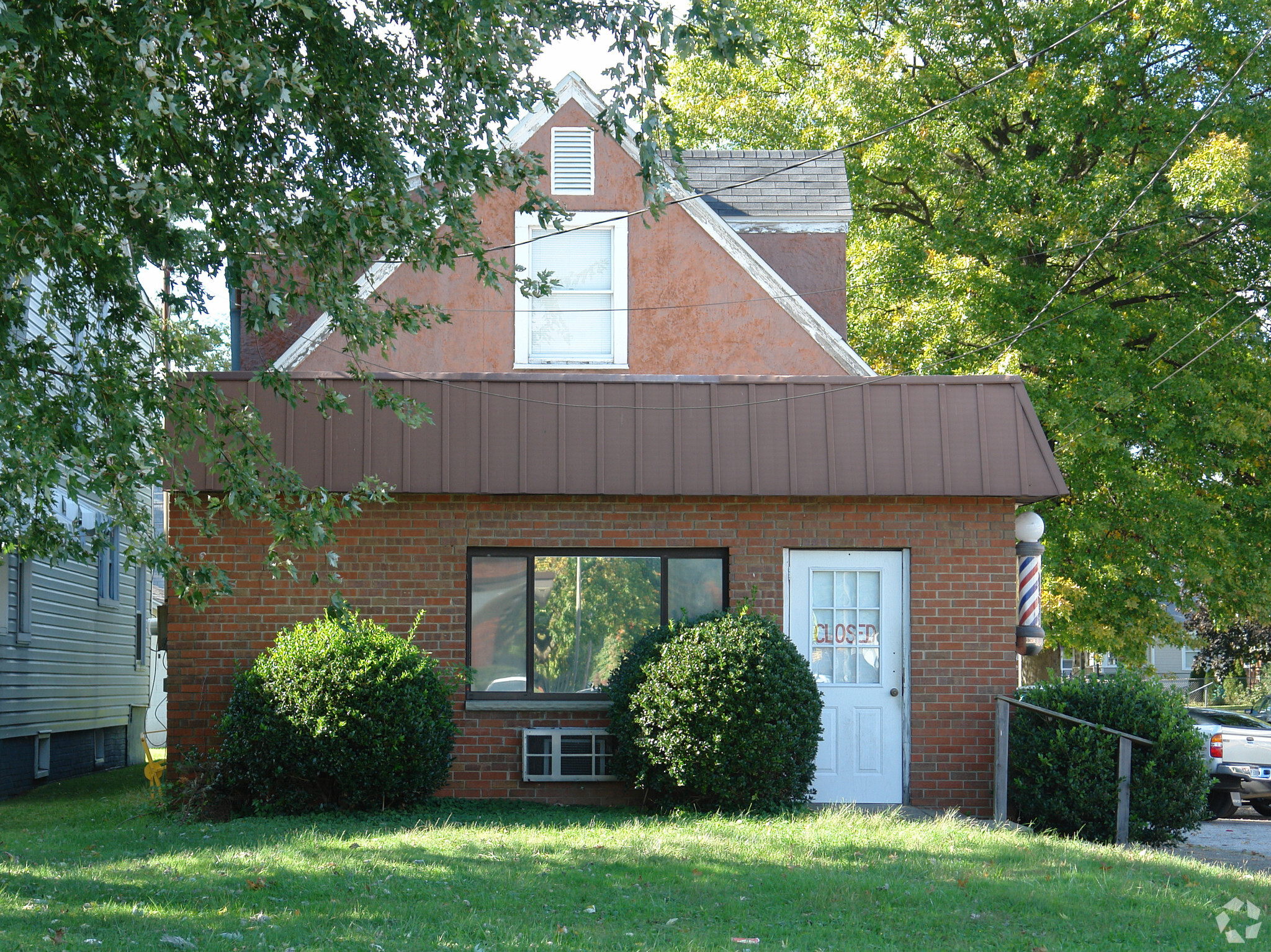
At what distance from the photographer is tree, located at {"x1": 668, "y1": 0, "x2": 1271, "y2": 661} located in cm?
1689

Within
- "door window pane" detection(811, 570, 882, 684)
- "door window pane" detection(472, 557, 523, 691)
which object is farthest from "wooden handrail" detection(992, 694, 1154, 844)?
"door window pane" detection(472, 557, 523, 691)

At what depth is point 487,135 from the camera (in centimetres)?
784

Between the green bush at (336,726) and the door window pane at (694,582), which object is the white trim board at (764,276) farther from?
the green bush at (336,726)

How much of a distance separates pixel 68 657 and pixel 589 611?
10.1 meters

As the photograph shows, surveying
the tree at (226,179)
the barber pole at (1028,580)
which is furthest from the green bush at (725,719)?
the tree at (226,179)

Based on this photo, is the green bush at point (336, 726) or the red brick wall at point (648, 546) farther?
the red brick wall at point (648, 546)

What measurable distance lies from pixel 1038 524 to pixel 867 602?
175 centimetres

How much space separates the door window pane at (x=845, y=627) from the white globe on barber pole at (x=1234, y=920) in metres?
4.20

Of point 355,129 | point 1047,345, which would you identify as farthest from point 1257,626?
point 355,129

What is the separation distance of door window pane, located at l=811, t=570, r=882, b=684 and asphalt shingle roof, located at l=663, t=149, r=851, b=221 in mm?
5679

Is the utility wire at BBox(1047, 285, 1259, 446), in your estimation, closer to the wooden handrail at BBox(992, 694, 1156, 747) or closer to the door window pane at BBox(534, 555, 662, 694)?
the wooden handrail at BBox(992, 694, 1156, 747)

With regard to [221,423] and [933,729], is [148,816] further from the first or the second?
[933,729]

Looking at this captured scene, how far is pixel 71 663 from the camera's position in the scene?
17672mm

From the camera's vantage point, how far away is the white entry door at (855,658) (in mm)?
10930
